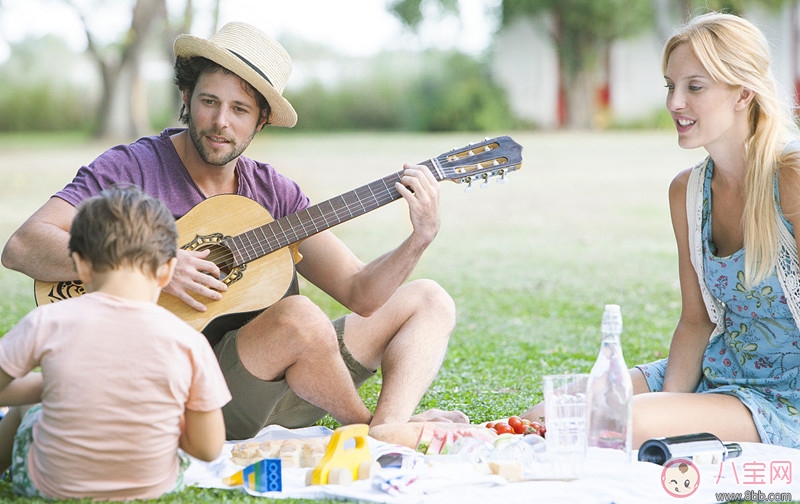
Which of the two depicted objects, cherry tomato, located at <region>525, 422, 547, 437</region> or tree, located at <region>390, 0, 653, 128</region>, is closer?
cherry tomato, located at <region>525, 422, 547, 437</region>

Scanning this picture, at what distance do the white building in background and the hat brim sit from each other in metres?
19.2

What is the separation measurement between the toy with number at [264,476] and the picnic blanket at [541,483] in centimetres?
2

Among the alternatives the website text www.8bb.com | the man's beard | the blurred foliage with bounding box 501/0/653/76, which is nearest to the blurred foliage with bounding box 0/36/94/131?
the blurred foliage with bounding box 501/0/653/76

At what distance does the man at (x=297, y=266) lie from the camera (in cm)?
343

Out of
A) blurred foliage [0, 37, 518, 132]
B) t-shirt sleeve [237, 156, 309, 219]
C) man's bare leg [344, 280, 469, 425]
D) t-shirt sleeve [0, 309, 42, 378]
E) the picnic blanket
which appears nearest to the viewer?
t-shirt sleeve [0, 309, 42, 378]

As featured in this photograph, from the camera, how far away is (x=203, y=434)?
272 cm

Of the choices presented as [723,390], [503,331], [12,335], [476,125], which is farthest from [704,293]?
[476,125]

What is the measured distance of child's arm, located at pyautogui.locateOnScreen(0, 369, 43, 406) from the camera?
8.69ft

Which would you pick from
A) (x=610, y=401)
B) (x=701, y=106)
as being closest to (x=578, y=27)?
(x=701, y=106)

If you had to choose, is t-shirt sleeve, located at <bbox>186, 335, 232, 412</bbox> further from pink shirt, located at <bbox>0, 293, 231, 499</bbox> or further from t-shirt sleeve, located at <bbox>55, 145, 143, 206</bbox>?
t-shirt sleeve, located at <bbox>55, 145, 143, 206</bbox>

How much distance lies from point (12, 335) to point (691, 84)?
7.80ft

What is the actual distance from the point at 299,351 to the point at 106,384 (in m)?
0.94

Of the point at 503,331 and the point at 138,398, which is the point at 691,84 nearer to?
the point at 138,398

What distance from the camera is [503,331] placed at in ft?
20.9
